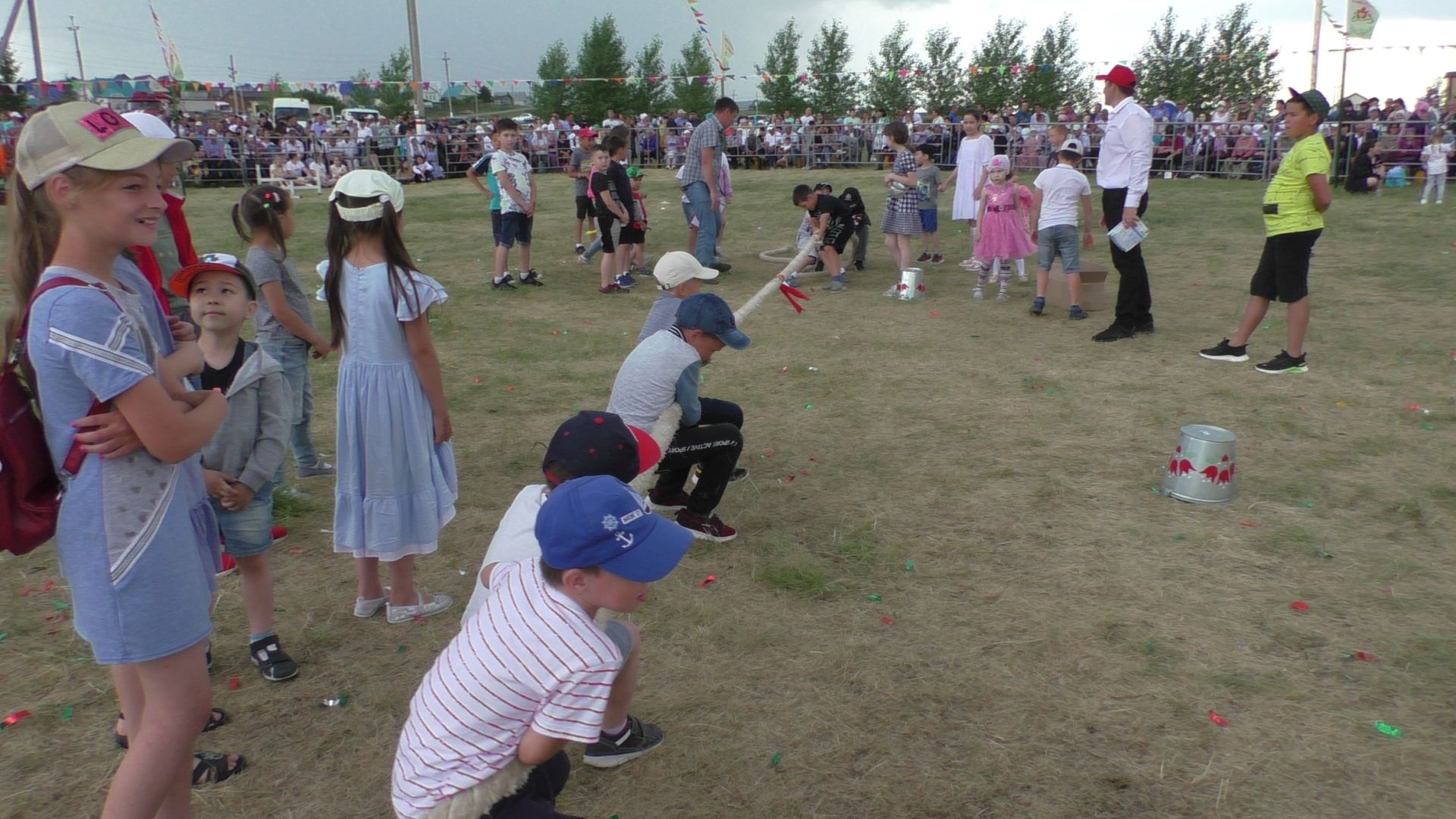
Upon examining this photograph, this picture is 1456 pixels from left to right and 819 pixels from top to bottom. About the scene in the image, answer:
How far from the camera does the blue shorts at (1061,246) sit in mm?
9141

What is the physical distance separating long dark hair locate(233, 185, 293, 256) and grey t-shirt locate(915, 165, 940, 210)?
25.9 feet

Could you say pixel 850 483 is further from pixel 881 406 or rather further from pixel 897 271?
pixel 897 271

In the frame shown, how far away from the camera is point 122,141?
2055 millimetres

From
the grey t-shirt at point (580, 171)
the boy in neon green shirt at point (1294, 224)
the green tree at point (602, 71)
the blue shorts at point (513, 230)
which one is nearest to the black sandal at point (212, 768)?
the boy in neon green shirt at point (1294, 224)

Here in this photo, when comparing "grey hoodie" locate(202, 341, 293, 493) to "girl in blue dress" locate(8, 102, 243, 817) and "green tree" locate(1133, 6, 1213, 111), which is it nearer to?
"girl in blue dress" locate(8, 102, 243, 817)

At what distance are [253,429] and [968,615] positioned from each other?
2.99 metres

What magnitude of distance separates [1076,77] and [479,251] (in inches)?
1853

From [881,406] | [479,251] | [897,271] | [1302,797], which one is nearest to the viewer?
[1302,797]

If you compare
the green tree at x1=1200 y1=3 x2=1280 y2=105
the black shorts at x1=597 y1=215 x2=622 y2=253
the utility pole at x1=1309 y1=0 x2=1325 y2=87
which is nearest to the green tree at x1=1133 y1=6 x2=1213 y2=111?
the green tree at x1=1200 y1=3 x2=1280 y2=105

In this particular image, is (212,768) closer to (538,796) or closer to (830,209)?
(538,796)

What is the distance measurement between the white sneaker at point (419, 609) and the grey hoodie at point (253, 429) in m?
0.82

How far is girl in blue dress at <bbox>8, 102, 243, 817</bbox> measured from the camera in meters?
2.00

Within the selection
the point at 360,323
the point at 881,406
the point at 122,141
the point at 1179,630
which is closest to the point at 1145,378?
the point at 881,406

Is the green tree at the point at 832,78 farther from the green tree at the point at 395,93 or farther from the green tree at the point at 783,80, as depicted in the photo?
the green tree at the point at 395,93
